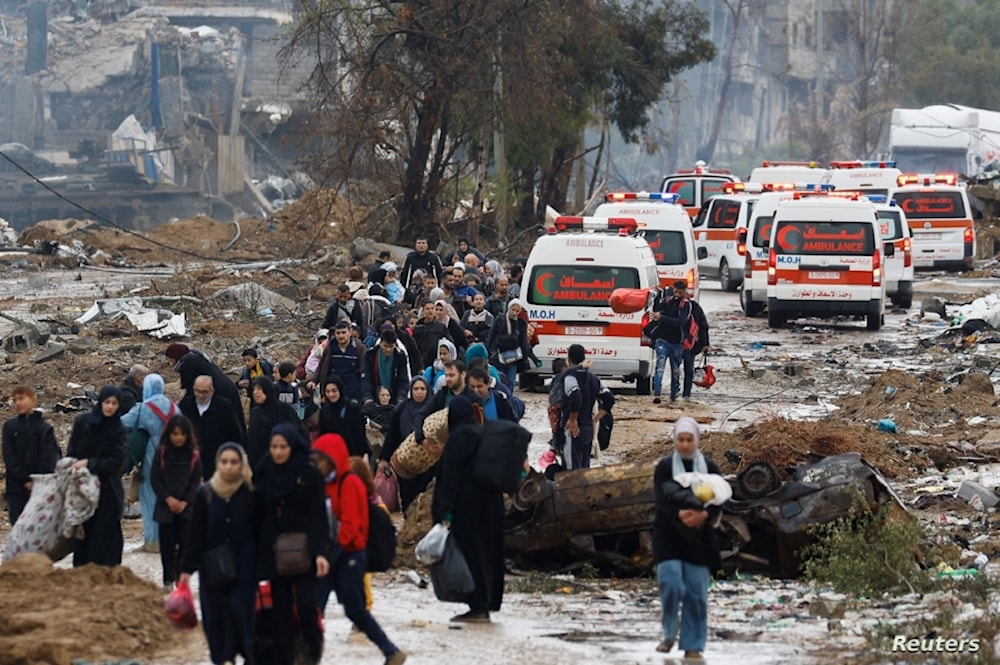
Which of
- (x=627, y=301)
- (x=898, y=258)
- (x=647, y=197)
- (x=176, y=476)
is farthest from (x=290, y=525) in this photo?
(x=898, y=258)

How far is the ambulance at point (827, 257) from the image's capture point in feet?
91.2

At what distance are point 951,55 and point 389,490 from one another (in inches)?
3250

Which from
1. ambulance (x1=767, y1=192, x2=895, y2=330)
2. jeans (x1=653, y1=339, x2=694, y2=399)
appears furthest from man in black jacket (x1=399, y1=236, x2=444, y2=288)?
ambulance (x1=767, y1=192, x2=895, y2=330)

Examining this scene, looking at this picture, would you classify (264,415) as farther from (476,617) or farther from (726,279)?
(726,279)

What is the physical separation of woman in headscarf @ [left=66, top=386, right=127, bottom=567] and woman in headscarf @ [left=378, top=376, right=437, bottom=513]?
2.22 metres

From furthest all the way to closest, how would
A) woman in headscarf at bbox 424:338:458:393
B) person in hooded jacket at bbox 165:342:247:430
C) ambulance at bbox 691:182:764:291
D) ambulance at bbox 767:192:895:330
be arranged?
ambulance at bbox 691:182:764:291
ambulance at bbox 767:192:895:330
woman in headscarf at bbox 424:338:458:393
person in hooded jacket at bbox 165:342:247:430

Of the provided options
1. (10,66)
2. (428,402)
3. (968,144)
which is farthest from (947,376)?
(10,66)

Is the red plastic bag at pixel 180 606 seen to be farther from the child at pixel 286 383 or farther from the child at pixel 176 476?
the child at pixel 286 383

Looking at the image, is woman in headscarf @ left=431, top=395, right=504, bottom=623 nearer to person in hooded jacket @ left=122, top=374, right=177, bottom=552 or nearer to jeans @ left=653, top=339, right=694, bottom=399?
person in hooded jacket @ left=122, top=374, right=177, bottom=552

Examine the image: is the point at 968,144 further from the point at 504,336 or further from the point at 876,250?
the point at 504,336

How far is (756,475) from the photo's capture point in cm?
1146

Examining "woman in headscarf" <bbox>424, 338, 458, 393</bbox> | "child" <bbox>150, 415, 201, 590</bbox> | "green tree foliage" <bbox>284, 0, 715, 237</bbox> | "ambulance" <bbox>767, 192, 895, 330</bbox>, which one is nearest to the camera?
"child" <bbox>150, 415, 201, 590</bbox>

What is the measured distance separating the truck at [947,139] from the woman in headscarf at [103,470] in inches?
1884

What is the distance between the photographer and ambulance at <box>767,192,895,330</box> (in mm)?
27812
